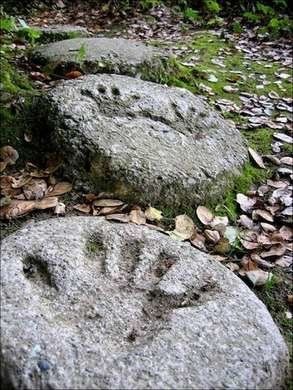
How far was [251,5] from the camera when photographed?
8969mm

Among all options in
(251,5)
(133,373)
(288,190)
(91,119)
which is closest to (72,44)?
(91,119)

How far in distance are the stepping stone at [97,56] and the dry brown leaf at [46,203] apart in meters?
1.78

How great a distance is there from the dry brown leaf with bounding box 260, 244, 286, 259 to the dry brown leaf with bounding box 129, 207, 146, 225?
2.38ft

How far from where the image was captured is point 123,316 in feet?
6.75

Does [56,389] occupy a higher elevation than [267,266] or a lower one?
higher

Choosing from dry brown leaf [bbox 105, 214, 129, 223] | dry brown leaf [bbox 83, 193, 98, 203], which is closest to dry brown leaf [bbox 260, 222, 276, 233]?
dry brown leaf [bbox 105, 214, 129, 223]

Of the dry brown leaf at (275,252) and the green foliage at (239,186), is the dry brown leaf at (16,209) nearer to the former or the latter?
the green foliage at (239,186)

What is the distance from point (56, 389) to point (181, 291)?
754 millimetres

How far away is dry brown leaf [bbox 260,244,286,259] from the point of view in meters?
2.86

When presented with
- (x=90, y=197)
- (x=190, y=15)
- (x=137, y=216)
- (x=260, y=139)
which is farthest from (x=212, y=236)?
(x=190, y=15)

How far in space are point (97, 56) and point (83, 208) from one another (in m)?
2.01

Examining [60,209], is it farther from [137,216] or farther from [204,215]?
[204,215]

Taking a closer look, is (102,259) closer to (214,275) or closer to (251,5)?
(214,275)

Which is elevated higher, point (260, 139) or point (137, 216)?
point (137, 216)
